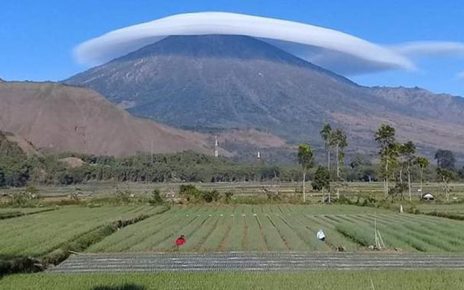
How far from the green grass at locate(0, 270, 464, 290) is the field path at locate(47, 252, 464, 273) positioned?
224 centimetres

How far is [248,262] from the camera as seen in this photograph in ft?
74.0

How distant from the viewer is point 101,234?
106 feet

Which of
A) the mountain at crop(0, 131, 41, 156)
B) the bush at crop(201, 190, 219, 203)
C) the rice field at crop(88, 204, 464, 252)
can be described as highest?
the mountain at crop(0, 131, 41, 156)

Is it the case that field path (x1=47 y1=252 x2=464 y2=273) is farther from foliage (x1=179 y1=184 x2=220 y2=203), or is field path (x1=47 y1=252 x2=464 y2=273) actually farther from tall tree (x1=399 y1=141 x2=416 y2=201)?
tall tree (x1=399 y1=141 x2=416 y2=201)

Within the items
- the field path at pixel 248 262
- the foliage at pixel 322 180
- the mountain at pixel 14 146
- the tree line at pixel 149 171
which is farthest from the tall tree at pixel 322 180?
the mountain at pixel 14 146

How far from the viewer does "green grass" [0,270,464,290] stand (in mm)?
16297

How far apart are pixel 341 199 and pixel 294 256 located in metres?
48.2

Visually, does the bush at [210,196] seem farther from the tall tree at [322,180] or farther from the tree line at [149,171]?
the tree line at [149,171]

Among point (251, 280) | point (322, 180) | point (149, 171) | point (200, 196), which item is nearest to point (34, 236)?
point (251, 280)

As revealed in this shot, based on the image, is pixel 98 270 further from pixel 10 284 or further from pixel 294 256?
pixel 294 256

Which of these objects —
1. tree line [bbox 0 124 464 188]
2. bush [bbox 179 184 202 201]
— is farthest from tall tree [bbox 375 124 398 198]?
tree line [bbox 0 124 464 188]

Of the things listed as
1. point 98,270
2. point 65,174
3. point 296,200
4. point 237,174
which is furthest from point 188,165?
point 98,270

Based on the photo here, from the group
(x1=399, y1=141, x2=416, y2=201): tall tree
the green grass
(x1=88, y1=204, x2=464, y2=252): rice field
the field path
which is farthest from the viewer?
(x1=399, y1=141, x2=416, y2=201): tall tree

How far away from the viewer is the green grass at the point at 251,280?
1630 cm
